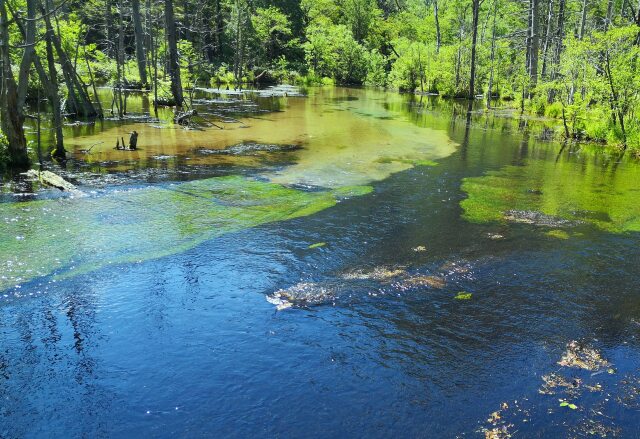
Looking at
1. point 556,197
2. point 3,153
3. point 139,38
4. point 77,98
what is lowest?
point 556,197

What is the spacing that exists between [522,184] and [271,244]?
9.12 metres

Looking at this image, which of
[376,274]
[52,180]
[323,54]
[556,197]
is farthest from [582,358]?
[323,54]

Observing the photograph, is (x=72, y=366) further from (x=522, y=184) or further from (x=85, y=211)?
(x=522, y=184)

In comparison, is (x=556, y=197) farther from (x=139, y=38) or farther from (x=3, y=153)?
(x=139, y=38)

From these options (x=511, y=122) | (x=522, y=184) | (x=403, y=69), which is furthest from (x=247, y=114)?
(x=403, y=69)

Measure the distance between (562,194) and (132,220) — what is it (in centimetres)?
1163

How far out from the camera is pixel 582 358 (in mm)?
6484

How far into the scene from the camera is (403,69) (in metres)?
57.4

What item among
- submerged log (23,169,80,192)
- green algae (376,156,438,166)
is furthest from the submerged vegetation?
submerged log (23,169,80,192)

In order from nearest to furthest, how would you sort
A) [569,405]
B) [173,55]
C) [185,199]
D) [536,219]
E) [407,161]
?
[569,405]
[536,219]
[185,199]
[407,161]
[173,55]

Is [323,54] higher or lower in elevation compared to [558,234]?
higher

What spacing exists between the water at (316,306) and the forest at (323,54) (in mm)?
5867

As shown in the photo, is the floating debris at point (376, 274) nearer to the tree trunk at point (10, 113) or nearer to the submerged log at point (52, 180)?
the submerged log at point (52, 180)

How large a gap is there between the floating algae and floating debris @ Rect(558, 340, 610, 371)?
262 inches
